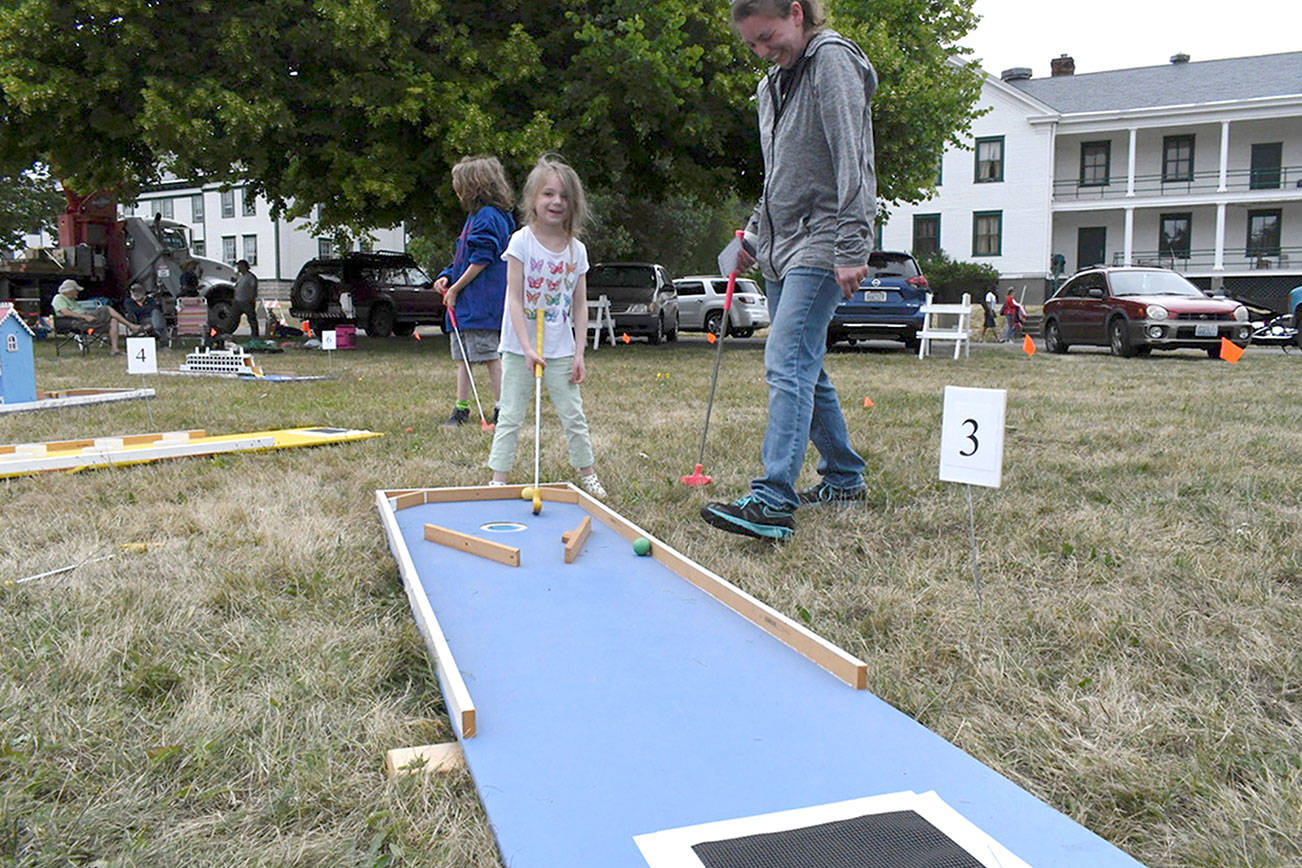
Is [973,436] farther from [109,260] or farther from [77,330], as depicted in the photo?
[109,260]

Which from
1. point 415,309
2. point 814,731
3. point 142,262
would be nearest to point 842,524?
point 814,731

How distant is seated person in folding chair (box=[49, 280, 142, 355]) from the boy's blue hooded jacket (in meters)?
11.3

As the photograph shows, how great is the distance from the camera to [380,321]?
20.6 m

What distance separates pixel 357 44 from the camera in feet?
43.0

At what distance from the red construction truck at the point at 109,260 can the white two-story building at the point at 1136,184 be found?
77.6 ft

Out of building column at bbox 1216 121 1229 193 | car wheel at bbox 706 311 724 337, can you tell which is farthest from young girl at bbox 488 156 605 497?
building column at bbox 1216 121 1229 193

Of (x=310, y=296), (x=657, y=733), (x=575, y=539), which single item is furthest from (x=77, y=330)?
(x=657, y=733)

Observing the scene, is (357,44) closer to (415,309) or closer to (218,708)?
(415,309)

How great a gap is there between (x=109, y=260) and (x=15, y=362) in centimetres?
1613

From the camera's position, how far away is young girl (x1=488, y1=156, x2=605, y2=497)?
14.0ft

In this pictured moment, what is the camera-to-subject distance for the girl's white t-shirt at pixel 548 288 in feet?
14.1

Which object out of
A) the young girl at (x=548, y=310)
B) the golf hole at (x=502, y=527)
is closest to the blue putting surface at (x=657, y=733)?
the golf hole at (x=502, y=527)

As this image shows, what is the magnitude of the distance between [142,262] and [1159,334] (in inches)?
791

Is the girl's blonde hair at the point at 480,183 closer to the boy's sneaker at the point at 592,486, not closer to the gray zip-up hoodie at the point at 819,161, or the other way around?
the boy's sneaker at the point at 592,486
